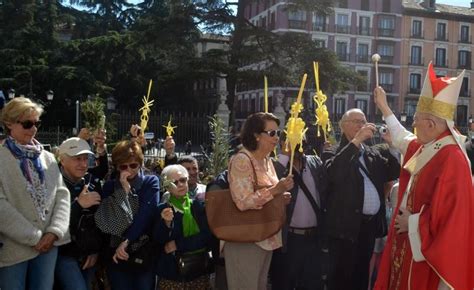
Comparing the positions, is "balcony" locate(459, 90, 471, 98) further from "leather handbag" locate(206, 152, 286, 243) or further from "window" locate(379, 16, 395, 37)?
"leather handbag" locate(206, 152, 286, 243)

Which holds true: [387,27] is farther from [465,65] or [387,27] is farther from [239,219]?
[239,219]

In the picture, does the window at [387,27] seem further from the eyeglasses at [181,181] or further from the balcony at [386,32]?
the eyeglasses at [181,181]

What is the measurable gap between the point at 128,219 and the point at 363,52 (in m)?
53.3

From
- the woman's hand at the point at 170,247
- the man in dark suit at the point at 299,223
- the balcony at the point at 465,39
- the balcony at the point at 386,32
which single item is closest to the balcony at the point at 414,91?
the balcony at the point at 386,32

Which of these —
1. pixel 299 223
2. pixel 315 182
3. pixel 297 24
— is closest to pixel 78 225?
pixel 299 223

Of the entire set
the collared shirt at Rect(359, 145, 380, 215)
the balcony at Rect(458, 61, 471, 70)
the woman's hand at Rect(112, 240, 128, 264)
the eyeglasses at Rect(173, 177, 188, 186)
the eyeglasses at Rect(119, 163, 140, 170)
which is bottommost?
the woman's hand at Rect(112, 240, 128, 264)

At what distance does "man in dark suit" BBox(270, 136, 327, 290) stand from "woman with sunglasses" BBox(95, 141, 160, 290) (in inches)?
46.4

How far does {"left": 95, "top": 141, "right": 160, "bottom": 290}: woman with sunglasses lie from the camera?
4.30 m

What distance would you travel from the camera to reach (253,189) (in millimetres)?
4227

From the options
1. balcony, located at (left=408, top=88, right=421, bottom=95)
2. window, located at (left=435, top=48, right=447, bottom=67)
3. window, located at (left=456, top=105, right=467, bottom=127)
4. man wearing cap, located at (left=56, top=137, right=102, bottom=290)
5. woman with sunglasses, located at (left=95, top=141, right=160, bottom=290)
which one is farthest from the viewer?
window, located at (left=435, top=48, right=447, bottom=67)

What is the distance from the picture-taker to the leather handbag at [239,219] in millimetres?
4203

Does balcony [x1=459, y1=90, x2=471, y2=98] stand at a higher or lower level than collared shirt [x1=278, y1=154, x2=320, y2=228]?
A: higher

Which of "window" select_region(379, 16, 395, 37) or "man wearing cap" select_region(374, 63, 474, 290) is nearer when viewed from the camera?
"man wearing cap" select_region(374, 63, 474, 290)

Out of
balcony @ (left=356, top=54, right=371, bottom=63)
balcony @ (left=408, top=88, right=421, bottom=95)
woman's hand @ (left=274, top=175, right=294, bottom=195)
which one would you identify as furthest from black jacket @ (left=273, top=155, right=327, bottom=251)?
balcony @ (left=408, top=88, right=421, bottom=95)
